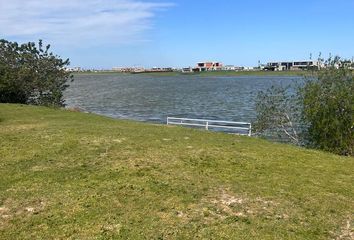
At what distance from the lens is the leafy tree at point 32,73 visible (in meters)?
38.4

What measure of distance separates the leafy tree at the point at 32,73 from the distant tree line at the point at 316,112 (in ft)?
69.9

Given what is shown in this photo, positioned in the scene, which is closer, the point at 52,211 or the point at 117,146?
the point at 52,211

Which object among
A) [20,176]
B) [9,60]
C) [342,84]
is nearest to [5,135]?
[20,176]

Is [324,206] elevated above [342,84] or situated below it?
below

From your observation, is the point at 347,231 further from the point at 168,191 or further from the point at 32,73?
the point at 32,73

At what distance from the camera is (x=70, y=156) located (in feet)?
41.5

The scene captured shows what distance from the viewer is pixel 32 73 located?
39938mm

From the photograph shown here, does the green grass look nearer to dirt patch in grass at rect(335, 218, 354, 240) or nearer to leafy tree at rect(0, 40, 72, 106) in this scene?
dirt patch in grass at rect(335, 218, 354, 240)

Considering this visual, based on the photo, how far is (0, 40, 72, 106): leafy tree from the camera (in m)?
38.4

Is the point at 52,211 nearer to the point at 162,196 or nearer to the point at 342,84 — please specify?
the point at 162,196

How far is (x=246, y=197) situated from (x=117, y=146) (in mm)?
5929

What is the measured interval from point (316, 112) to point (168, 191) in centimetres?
1293

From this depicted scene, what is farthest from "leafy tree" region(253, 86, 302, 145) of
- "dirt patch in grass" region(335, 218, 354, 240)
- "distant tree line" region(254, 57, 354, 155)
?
"dirt patch in grass" region(335, 218, 354, 240)

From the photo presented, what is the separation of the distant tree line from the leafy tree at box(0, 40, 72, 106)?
2131 cm
